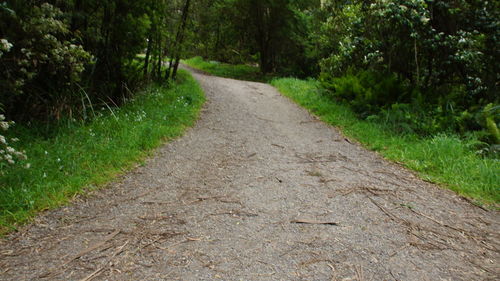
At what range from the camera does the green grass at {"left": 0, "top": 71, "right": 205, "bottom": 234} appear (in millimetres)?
4316

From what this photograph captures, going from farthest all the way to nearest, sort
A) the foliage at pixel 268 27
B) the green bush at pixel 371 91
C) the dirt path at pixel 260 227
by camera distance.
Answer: the foliage at pixel 268 27 → the green bush at pixel 371 91 → the dirt path at pixel 260 227

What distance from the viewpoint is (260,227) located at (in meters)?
3.98

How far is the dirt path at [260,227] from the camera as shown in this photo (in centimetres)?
328

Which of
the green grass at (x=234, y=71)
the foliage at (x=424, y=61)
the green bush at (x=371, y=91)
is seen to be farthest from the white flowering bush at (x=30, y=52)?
the green grass at (x=234, y=71)

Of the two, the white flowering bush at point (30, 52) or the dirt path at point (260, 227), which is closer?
the dirt path at point (260, 227)

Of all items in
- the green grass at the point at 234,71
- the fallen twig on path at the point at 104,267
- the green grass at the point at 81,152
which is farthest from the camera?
the green grass at the point at 234,71

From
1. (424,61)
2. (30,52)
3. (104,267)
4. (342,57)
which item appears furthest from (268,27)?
(104,267)

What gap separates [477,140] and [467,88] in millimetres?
2850

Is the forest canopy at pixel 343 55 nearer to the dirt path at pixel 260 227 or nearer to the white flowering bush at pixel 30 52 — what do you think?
the white flowering bush at pixel 30 52

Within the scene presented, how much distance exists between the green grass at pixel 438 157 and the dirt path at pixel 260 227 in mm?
338

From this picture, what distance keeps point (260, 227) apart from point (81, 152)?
3.16 meters

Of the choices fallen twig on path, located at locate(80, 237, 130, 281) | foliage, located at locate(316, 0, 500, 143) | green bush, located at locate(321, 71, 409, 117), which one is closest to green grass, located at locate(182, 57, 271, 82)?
green bush, located at locate(321, 71, 409, 117)

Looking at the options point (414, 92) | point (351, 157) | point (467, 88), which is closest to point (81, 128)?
point (351, 157)

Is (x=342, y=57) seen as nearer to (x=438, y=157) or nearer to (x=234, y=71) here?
→ (x=438, y=157)
